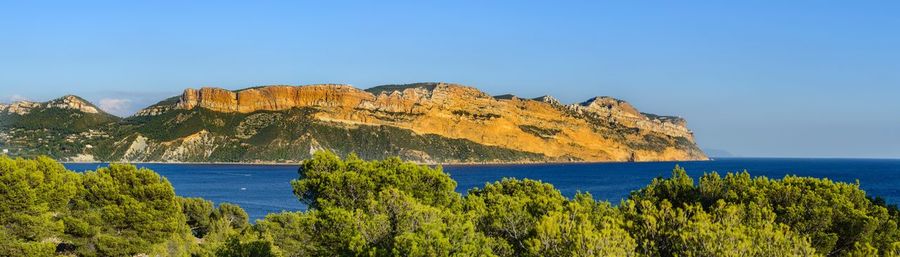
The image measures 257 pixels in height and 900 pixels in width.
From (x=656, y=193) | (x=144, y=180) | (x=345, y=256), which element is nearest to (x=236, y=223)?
(x=144, y=180)

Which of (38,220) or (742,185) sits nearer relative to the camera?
(742,185)

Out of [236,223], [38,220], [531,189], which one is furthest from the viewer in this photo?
[236,223]

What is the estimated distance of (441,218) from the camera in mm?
25234

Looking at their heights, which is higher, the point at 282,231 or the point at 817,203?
the point at 817,203

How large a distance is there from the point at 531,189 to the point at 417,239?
68.0ft

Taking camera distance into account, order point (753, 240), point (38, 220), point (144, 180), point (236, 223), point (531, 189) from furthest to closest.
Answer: point (236, 223)
point (144, 180)
point (531, 189)
point (38, 220)
point (753, 240)

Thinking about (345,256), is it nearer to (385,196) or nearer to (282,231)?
(385,196)

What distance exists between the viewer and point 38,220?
38.7 meters

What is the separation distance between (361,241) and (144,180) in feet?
90.5

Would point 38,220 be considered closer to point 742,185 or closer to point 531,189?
point 531,189

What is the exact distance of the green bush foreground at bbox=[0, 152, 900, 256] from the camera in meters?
22.0

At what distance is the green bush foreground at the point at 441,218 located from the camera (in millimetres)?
22031

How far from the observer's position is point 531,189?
41750mm

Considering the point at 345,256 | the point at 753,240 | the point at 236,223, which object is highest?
the point at 753,240
